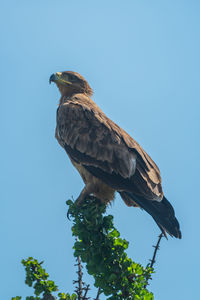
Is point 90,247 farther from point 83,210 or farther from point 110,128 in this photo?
point 110,128

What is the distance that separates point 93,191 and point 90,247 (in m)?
2.04

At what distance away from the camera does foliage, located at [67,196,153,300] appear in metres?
4.03

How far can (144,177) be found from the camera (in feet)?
20.7

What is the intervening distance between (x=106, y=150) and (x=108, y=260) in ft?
8.48

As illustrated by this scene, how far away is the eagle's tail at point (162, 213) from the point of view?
5.77m

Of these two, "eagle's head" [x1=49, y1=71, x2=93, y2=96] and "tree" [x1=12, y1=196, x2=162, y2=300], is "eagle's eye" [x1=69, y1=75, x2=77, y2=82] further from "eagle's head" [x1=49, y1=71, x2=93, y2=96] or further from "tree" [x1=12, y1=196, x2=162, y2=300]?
"tree" [x1=12, y1=196, x2=162, y2=300]

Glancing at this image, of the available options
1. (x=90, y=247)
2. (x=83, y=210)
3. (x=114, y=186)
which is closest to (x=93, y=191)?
(x=114, y=186)

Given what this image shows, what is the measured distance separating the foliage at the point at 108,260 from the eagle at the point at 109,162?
137cm

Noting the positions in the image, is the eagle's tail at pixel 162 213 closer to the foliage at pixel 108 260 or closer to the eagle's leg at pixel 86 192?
the eagle's leg at pixel 86 192

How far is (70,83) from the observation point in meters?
8.50

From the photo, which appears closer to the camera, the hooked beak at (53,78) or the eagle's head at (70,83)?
the hooked beak at (53,78)

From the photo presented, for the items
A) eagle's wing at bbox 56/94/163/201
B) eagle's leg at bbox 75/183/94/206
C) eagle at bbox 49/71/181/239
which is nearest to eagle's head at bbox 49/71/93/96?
eagle at bbox 49/71/181/239

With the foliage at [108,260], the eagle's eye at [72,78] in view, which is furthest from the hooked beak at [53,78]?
the foliage at [108,260]

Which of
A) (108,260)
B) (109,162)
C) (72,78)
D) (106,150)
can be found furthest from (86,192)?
(72,78)
